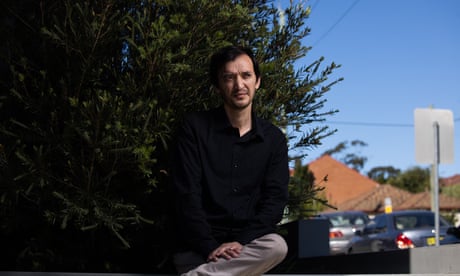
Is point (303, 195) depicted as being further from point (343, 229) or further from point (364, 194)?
point (364, 194)

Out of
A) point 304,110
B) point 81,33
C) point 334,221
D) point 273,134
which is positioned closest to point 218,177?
point 273,134

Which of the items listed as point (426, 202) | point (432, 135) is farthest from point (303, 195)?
point (426, 202)

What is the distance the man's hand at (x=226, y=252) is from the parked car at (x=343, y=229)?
18746 mm

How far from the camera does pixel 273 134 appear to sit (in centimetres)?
365

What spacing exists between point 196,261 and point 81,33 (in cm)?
164

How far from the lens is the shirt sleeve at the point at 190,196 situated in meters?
3.26

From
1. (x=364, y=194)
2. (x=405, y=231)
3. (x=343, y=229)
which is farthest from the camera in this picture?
(x=364, y=194)

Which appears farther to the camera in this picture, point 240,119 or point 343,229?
point 343,229

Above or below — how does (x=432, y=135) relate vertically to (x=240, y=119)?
above

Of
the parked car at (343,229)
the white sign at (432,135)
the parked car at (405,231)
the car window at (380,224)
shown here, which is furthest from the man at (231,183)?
the parked car at (343,229)

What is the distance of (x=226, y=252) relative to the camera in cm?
318

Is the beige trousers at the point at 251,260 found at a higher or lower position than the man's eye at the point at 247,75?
lower

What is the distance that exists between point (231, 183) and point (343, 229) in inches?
851

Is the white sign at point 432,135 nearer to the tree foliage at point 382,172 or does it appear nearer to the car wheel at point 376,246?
the car wheel at point 376,246
